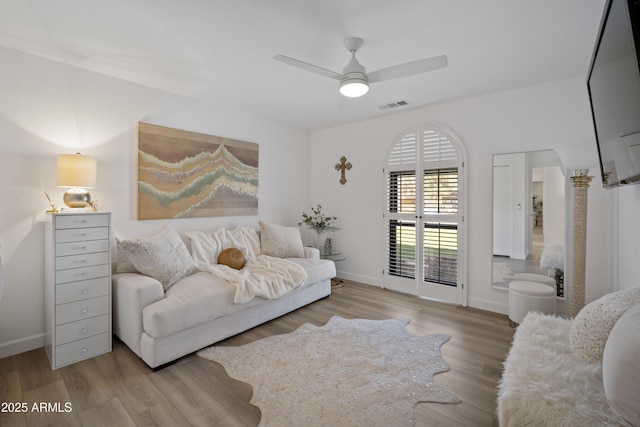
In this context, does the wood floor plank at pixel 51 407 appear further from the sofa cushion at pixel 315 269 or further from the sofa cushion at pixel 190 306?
the sofa cushion at pixel 315 269

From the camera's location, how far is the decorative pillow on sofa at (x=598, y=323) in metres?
1.36

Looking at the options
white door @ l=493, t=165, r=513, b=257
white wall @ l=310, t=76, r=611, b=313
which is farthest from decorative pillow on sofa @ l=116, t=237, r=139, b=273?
white door @ l=493, t=165, r=513, b=257

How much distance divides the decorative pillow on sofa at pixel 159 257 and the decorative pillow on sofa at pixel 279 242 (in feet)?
3.90

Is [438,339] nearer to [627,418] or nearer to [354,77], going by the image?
[627,418]

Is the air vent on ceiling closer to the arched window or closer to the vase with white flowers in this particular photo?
the arched window

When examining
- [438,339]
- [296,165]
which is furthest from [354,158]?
[438,339]

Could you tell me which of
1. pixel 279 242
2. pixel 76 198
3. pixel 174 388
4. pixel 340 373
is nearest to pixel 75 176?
pixel 76 198

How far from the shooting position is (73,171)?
2.43 meters

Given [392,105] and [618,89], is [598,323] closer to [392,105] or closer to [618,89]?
[618,89]

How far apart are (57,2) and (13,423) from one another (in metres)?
2.55

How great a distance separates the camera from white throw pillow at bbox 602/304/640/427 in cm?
92

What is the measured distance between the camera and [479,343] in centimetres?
263

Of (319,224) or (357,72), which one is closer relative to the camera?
(357,72)

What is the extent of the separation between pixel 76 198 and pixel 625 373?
3.57m
